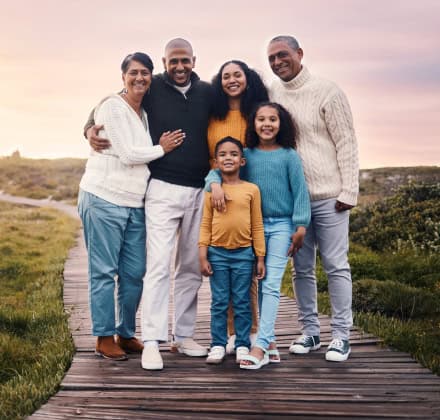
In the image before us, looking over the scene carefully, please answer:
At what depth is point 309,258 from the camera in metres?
4.96

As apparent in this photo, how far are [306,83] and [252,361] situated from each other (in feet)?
7.16

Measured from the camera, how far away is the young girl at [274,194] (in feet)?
14.8

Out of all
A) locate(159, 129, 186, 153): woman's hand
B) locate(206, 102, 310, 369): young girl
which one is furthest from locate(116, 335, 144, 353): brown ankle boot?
locate(159, 129, 186, 153): woman's hand

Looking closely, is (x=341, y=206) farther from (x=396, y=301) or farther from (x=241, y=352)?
(x=396, y=301)

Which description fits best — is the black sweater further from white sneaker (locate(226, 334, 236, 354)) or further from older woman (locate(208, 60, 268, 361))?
white sneaker (locate(226, 334, 236, 354))

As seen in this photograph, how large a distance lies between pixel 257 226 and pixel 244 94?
1.07 m

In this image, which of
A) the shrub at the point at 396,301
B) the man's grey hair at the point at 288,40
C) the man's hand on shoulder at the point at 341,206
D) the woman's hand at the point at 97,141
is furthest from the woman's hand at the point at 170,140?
the shrub at the point at 396,301

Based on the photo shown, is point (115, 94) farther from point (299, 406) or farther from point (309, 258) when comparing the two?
point (299, 406)

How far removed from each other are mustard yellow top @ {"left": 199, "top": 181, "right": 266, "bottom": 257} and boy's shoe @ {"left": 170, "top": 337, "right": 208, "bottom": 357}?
0.87m

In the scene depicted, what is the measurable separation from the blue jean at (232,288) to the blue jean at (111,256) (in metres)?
0.63

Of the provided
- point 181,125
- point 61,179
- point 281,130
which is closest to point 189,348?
point 181,125

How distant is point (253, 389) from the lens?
3932mm

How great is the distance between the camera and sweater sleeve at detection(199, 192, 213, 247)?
4.52m

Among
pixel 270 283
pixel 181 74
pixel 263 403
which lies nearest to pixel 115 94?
pixel 181 74
